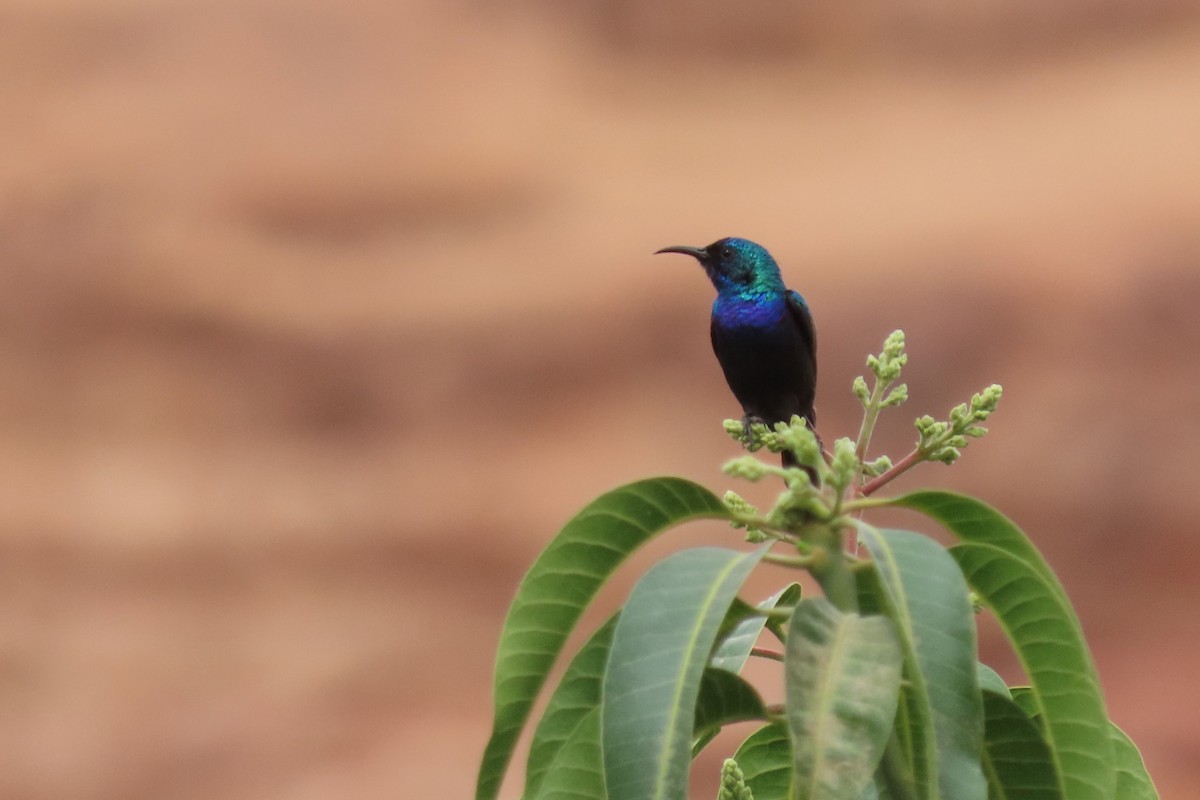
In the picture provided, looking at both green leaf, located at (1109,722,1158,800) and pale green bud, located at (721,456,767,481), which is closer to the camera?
pale green bud, located at (721,456,767,481)

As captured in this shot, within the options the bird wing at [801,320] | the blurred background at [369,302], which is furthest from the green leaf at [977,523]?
the blurred background at [369,302]

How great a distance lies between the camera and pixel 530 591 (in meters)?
0.76

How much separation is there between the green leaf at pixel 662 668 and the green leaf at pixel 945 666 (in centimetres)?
9

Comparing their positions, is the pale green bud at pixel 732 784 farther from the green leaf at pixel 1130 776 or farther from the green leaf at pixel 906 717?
Answer: the green leaf at pixel 1130 776

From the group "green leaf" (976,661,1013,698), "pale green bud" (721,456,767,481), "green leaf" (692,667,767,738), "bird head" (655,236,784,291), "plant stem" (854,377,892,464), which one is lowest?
"green leaf" (976,661,1013,698)

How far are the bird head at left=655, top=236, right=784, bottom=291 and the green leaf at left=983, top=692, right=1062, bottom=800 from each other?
1.04 metres

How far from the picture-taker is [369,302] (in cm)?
509

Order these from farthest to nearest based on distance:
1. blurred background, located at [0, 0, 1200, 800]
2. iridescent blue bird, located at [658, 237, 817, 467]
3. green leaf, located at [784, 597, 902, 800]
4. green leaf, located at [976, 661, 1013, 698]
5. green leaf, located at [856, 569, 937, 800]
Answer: blurred background, located at [0, 0, 1200, 800] < iridescent blue bird, located at [658, 237, 817, 467] < green leaf, located at [976, 661, 1013, 698] < green leaf, located at [856, 569, 937, 800] < green leaf, located at [784, 597, 902, 800]

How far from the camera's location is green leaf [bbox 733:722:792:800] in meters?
0.93

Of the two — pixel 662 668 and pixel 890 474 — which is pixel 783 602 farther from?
pixel 662 668

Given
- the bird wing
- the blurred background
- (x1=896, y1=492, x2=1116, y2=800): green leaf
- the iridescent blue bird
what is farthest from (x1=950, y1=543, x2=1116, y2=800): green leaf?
the blurred background

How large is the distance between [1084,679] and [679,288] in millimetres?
4381

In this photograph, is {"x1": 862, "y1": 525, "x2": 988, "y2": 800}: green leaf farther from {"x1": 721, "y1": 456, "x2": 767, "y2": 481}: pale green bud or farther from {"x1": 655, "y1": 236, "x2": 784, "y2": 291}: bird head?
{"x1": 655, "y1": 236, "x2": 784, "y2": 291}: bird head

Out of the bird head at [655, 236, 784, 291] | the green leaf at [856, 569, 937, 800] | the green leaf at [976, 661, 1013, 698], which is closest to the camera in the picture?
the green leaf at [856, 569, 937, 800]
